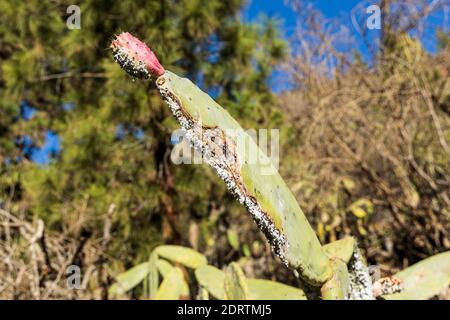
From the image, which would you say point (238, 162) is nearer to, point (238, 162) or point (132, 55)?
point (238, 162)

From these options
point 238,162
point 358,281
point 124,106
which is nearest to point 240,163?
point 238,162

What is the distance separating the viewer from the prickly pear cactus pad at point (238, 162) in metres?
0.99

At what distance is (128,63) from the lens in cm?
90

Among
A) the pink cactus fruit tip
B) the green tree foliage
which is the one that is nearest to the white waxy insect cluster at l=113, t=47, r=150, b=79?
the pink cactus fruit tip

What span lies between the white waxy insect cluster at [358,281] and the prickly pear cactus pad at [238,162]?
270mm

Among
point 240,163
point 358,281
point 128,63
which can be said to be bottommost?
point 358,281

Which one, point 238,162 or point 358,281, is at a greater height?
point 238,162

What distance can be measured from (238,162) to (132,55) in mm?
274

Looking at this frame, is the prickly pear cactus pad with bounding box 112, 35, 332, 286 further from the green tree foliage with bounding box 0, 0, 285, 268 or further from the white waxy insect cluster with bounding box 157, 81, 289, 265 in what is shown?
the green tree foliage with bounding box 0, 0, 285, 268

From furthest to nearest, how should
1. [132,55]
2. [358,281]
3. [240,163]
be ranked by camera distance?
[358,281]
[240,163]
[132,55]

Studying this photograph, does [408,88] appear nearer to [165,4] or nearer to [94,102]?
[165,4]

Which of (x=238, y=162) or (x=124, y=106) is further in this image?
(x=124, y=106)

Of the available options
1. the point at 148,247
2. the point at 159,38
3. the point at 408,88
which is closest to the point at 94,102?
the point at 159,38

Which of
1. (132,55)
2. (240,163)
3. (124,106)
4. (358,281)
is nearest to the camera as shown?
(132,55)
